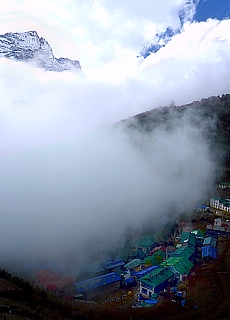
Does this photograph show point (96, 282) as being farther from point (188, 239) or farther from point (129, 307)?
point (188, 239)

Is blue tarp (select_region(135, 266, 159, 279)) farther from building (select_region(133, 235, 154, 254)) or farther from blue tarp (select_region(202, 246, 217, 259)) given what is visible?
blue tarp (select_region(202, 246, 217, 259))

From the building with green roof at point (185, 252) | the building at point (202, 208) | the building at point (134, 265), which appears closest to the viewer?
the building at point (134, 265)

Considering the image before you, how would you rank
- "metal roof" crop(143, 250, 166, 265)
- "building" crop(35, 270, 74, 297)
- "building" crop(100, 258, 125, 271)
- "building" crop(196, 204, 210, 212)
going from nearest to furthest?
"building" crop(35, 270, 74, 297) → "building" crop(100, 258, 125, 271) → "metal roof" crop(143, 250, 166, 265) → "building" crop(196, 204, 210, 212)

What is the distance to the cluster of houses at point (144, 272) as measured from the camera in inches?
859

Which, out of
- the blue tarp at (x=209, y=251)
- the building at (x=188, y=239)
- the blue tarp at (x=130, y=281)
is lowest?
the blue tarp at (x=130, y=281)

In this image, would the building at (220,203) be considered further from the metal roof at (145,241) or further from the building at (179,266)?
the building at (179,266)

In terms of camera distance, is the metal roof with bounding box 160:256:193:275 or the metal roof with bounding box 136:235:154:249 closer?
the metal roof with bounding box 160:256:193:275

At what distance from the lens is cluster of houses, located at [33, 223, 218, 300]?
71.6 feet

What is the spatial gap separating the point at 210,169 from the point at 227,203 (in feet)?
35.3

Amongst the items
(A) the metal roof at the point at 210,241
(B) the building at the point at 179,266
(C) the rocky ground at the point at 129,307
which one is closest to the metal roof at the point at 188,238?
(A) the metal roof at the point at 210,241

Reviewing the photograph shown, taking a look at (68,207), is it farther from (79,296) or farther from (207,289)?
(207,289)

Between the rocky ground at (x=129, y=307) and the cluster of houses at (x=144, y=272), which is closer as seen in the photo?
the rocky ground at (x=129, y=307)

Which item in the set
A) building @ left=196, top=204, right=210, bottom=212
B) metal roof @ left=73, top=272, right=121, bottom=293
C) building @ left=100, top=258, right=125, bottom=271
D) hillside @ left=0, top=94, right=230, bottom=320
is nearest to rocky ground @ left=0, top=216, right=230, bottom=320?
hillside @ left=0, top=94, right=230, bottom=320

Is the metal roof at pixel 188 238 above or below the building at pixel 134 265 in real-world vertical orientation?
above
